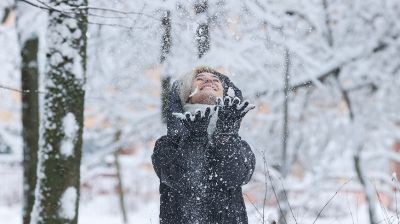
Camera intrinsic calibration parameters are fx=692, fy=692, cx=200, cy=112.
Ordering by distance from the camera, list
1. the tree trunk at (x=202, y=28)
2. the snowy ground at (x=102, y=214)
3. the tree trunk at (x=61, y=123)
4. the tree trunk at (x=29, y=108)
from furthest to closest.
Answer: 1. the snowy ground at (x=102, y=214)
2. the tree trunk at (x=29, y=108)
3. the tree trunk at (x=61, y=123)
4. the tree trunk at (x=202, y=28)

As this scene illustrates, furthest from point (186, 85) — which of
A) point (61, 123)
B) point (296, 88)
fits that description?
point (296, 88)

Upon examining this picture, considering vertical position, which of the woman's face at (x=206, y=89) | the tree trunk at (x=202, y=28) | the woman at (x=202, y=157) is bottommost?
the woman at (x=202, y=157)

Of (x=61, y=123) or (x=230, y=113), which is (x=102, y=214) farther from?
(x=230, y=113)

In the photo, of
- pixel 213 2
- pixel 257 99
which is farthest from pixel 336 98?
pixel 213 2

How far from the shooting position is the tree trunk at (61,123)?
16.3 feet

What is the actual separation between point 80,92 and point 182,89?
5.81ft

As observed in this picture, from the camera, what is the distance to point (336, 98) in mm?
11641

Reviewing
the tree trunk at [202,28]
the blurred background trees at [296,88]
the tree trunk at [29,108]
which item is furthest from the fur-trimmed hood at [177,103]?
the tree trunk at [29,108]

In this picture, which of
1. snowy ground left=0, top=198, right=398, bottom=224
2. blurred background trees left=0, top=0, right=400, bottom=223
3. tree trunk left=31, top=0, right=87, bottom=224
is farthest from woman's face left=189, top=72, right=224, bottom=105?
snowy ground left=0, top=198, right=398, bottom=224

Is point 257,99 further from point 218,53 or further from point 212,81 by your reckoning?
point 212,81

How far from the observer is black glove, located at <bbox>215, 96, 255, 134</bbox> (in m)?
3.09

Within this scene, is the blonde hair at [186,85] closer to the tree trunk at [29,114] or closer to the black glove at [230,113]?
the black glove at [230,113]

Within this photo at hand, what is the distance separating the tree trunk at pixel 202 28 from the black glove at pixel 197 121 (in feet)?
3.84

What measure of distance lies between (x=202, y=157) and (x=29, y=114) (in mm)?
5688
